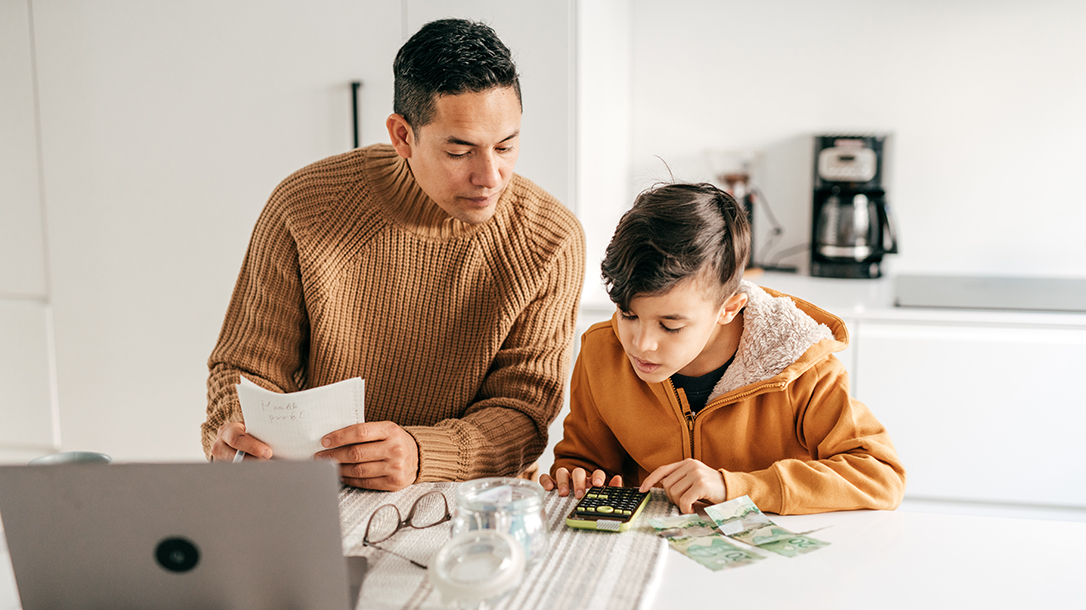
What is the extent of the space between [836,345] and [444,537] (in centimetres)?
63

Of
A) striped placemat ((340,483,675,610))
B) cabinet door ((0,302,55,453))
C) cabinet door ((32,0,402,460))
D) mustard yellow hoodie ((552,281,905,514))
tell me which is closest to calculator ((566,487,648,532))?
striped placemat ((340,483,675,610))

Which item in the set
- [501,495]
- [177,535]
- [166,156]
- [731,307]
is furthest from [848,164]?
[177,535]

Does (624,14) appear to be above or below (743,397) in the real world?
above

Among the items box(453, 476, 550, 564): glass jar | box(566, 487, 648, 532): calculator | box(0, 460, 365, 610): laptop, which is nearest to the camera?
box(0, 460, 365, 610): laptop

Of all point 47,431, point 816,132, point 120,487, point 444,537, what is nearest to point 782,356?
point 444,537

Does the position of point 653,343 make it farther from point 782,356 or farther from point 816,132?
point 816,132

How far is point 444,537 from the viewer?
966 mm

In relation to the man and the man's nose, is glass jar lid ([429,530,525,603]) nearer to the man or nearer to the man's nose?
the man

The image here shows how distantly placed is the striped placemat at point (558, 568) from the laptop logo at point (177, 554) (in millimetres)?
168

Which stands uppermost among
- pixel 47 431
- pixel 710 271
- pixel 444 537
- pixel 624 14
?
pixel 624 14

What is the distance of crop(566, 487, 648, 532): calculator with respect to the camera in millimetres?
970

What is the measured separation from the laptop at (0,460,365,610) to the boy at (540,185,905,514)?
0.42 metres

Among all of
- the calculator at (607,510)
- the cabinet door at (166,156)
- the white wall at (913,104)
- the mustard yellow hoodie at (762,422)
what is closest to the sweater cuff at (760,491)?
the mustard yellow hoodie at (762,422)

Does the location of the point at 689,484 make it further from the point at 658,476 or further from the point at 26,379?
the point at 26,379
